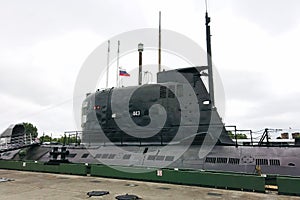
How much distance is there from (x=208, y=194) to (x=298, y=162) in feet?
12.0

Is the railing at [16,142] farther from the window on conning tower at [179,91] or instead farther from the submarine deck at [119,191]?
the window on conning tower at [179,91]

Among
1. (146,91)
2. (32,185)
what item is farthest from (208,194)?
(32,185)

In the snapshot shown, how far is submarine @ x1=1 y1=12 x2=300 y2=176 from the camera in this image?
37.0 feet

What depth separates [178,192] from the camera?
966 cm

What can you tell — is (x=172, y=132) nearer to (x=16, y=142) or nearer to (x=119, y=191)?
(x=119, y=191)

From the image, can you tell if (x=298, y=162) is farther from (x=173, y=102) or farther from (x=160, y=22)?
(x=160, y=22)

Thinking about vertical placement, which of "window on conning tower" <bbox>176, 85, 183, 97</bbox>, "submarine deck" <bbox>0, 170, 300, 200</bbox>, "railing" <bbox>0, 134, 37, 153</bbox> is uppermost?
"window on conning tower" <bbox>176, 85, 183, 97</bbox>

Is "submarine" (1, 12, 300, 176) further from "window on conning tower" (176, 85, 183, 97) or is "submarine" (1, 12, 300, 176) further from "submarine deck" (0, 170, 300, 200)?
"submarine deck" (0, 170, 300, 200)

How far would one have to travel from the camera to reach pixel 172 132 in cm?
1310

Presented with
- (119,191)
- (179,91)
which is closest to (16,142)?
(119,191)

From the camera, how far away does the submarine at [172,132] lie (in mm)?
11266

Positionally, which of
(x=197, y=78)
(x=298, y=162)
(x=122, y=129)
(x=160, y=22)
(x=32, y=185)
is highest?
(x=160, y=22)

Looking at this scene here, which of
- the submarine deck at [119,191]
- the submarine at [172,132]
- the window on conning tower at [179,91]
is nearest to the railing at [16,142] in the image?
the submarine at [172,132]

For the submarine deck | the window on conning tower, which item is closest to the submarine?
the window on conning tower
